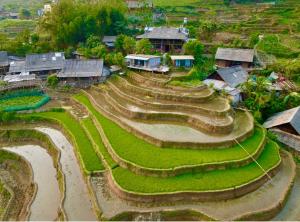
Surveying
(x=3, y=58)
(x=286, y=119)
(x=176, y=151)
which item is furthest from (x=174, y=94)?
(x=3, y=58)

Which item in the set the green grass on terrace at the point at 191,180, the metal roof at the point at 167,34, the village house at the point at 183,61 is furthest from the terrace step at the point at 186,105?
the metal roof at the point at 167,34

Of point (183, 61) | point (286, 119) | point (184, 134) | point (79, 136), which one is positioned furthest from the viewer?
point (183, 61)

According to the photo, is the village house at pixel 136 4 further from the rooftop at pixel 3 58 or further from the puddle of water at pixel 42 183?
the puddle of water at pixel 42 183

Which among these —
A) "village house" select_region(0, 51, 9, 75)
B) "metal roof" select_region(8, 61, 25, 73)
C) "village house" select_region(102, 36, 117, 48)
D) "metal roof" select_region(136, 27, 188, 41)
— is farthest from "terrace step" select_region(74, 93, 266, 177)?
"village house" select_region(0, 51, 9, 75)

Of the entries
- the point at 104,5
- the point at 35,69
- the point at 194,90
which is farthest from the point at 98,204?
the point at 104,5

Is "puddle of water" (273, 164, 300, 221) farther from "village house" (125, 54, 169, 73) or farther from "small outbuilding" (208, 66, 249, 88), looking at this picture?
"village house" (125, 54, 169, 73)

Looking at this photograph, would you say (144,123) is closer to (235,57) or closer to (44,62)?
(235,57)
